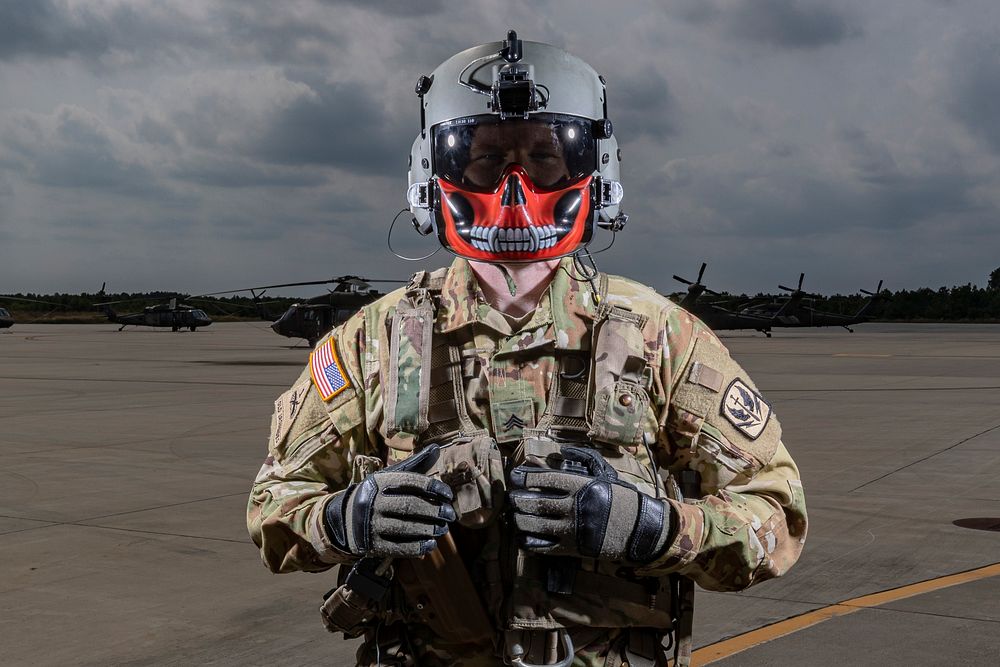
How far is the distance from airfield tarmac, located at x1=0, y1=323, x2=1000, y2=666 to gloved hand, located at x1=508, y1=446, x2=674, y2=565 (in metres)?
3.49

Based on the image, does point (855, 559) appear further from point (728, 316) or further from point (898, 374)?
point (728, 316)

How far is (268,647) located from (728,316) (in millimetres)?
45455

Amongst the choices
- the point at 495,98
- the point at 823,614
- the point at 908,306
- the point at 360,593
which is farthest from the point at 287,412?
the point at 908,306

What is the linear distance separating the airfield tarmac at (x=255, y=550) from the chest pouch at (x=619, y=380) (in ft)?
11.1

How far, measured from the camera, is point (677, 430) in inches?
93.0

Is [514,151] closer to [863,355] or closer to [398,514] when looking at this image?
[398,514]

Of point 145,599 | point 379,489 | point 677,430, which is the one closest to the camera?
point 379,489

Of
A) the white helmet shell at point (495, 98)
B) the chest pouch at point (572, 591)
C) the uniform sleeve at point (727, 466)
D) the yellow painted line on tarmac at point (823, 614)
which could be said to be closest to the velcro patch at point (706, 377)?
the uniform sleeve at point (727, 466)

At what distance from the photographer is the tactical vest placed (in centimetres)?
217

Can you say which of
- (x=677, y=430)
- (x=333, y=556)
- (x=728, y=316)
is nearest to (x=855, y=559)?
(x=677, y=430)

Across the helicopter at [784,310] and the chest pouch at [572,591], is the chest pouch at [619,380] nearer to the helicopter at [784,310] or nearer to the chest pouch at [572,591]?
the chest pouch at [572,591]

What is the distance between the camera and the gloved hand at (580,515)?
199cm

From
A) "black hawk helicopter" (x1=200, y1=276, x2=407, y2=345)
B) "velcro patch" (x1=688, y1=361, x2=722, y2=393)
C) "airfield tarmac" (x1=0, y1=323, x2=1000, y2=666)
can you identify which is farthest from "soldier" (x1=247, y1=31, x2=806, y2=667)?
"black hawk helicopter" (x1=200, y1=276, x2=407, y2=345)

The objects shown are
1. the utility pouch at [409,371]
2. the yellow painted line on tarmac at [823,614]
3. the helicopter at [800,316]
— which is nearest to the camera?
the utility pouch at [409,371]
